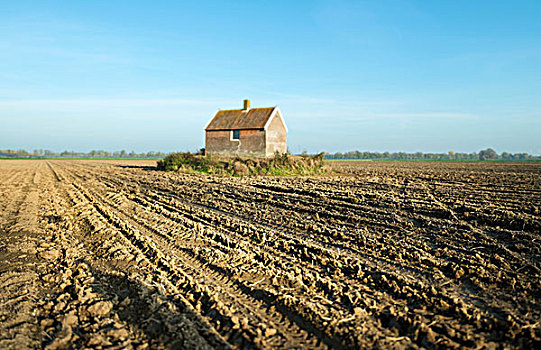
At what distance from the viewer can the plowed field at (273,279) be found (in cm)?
312

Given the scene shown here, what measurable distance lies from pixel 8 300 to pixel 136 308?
149 centimetres

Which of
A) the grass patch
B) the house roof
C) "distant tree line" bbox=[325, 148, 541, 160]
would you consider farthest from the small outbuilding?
"distant tree line" bbox=[325, 148, 541, 160]

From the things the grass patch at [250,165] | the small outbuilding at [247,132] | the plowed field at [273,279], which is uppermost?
the small outbuilding at [247,132]

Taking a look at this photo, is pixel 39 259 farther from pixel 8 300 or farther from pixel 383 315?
pixel 383 315

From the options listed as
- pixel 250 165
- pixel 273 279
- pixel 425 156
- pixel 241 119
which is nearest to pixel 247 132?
pixel 241 119

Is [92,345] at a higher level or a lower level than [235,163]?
lower

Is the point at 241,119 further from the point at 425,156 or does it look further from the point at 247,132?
the point at 425,156

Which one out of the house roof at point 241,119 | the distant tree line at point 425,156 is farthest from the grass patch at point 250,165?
the distant tree line at point 425,156

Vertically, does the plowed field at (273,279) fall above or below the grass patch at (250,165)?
below

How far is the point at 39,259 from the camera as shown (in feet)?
16.8

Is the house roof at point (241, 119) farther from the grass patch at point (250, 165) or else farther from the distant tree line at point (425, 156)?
the distant tree line at point (425, 156)

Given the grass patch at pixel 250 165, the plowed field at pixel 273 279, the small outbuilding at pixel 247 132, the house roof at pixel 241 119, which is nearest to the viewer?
the plowed field at pixel 273 279

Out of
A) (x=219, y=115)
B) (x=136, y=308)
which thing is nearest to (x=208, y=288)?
(x=136, y=308)

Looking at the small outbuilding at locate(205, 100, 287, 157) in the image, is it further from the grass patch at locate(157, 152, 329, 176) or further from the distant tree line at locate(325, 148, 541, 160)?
the distant tree line at locate(325, 148, 541, 160)
